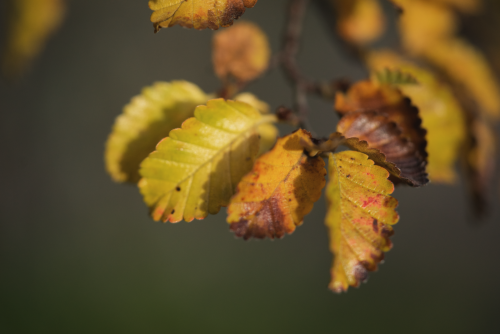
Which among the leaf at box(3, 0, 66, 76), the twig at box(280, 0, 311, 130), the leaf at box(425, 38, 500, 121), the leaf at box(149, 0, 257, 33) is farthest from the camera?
the leaf at box(3, 0, 66, 76)

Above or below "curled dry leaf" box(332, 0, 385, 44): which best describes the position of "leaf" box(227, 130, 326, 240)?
below

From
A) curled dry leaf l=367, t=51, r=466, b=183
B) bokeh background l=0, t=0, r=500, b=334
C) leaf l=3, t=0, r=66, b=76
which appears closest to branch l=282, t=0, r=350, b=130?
curled dry leaf l=367, t=51, r=466, b=183

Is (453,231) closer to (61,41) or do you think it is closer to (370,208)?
(370,208)

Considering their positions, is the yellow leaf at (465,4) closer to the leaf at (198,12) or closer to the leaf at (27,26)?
the leaf at (198,12)

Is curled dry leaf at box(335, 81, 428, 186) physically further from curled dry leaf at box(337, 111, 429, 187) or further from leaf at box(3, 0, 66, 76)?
leaf at box(3, 0, 66, 76)

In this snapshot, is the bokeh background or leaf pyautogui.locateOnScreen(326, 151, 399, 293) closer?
leaf pyautogui.locateOnScreen(326, 151, 399, 293)

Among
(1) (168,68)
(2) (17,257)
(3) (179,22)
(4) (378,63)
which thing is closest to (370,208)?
(3) (179,22)

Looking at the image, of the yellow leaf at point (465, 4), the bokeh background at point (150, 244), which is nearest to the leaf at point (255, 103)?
the yellow leaf at point (465, 4)
